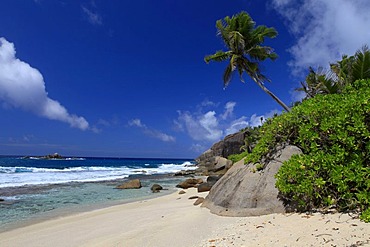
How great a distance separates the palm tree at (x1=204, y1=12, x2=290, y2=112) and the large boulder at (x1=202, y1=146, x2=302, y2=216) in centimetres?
1158

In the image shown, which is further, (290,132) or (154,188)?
(154,188)

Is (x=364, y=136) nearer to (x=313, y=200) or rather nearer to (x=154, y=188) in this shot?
(x=313, y=200)

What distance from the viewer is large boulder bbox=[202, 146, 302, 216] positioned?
17.4 feet

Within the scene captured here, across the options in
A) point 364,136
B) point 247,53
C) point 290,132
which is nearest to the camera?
point 364,136

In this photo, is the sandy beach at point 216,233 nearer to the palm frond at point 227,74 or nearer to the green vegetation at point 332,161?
the green vegetation at point 332,161

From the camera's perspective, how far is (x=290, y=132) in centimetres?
607

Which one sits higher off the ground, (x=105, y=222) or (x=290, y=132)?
(x=290, y=132)

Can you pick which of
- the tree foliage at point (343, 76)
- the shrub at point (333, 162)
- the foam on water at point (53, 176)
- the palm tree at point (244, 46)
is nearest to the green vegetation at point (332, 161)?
the shrub at point (333, 162)

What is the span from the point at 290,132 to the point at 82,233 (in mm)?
5465

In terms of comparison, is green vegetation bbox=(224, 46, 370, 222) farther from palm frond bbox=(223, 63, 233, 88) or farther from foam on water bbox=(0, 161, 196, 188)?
foam on water bbox=(0, 161, 196, 188)

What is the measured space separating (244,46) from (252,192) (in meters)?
13.3

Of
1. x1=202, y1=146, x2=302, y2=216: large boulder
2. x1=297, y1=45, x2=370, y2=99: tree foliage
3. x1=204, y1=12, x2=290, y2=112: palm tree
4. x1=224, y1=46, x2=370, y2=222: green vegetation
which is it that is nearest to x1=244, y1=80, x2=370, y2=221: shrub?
x1=224, y1=46, x2=370, y2=222: green vegetation

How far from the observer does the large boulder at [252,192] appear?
531cm

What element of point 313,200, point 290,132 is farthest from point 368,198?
point 290,132
